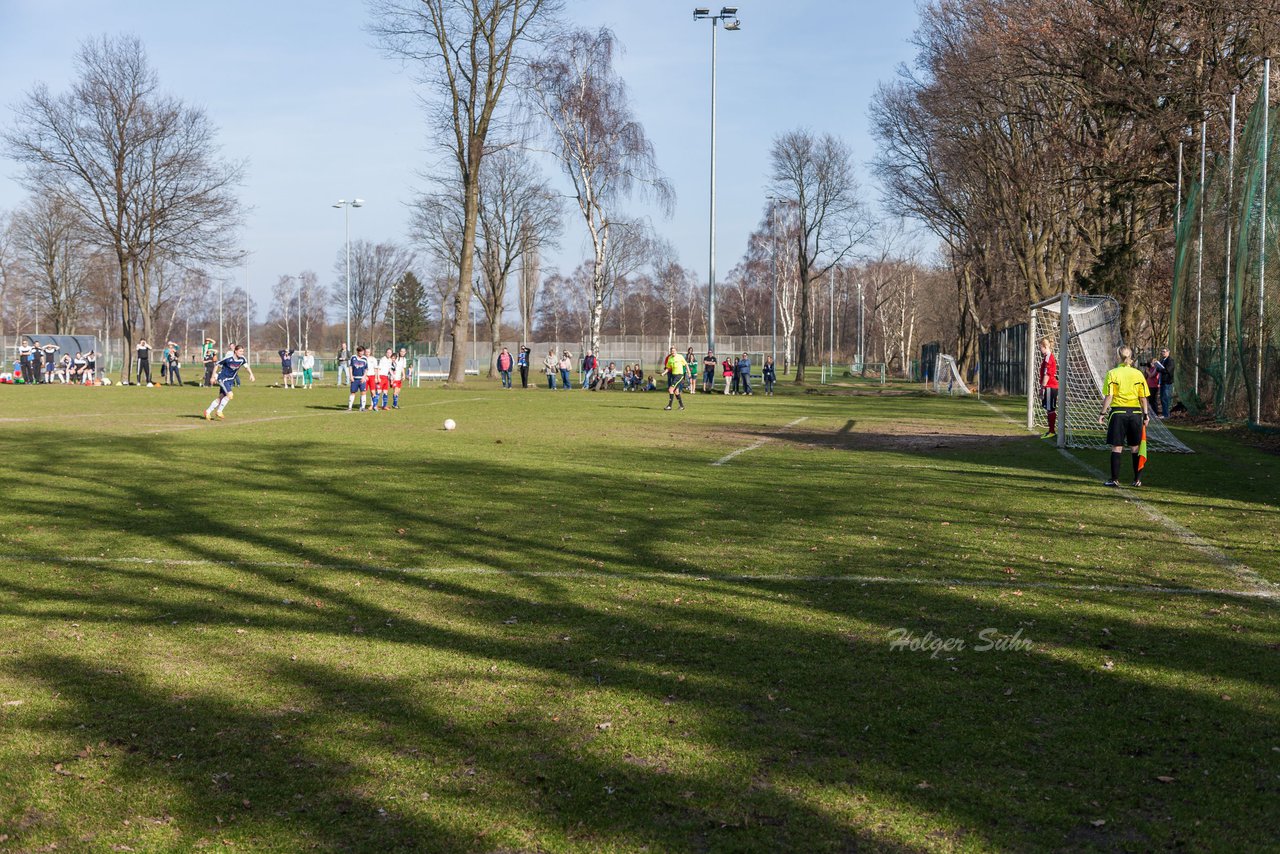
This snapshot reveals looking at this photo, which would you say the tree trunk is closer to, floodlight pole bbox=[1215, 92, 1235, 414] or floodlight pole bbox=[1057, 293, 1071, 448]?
floodlight pole bbox=[1215, 92, 1235, 414]

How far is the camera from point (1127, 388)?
13680 mm

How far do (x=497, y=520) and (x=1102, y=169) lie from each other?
90.5ft

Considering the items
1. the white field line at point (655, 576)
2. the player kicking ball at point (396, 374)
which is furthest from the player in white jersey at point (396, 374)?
the white field line at point (655, 576)

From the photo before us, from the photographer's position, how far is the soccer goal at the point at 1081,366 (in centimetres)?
1995

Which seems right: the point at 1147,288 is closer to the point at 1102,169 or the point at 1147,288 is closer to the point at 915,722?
the point at 1102,169

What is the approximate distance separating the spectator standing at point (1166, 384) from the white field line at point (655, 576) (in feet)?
71.8

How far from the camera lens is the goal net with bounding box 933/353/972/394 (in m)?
47.0

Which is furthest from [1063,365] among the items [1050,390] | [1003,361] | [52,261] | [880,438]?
[52,261]

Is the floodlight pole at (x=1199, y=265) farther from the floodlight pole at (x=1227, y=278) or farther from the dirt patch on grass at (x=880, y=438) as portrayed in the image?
the dirt patch on grass at (x=880, y=438)

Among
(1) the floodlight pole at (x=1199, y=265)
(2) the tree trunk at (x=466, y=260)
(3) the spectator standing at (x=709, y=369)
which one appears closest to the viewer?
(1) the floodlight pole at (x=1199, y=265)

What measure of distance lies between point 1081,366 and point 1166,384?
152 inches

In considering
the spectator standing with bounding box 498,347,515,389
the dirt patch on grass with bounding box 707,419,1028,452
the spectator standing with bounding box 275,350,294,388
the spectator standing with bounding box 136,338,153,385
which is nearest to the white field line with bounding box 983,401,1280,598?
the dirt patch on grass with bounding box 707,419,1028,452

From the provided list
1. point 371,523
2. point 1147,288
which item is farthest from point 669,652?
point 1147,288
